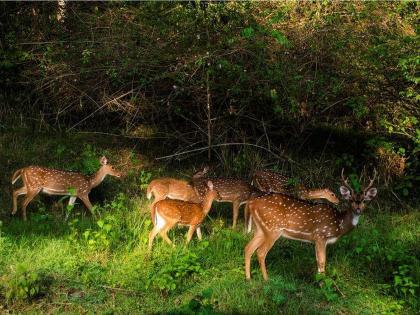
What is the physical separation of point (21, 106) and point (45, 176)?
4.02 meters

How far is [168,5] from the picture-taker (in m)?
12.9

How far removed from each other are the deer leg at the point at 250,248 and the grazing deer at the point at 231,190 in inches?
89.1

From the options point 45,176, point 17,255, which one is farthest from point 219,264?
point 45,176

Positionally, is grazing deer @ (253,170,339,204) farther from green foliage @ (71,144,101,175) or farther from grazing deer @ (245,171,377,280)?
green foliage @ (71,144,101,175)

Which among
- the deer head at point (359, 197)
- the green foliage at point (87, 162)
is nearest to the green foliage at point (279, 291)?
the deer head at point (359, 197)

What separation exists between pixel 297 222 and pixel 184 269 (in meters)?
1.50

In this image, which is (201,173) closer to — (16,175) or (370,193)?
(16,175)

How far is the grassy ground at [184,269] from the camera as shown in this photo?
730 centimetres

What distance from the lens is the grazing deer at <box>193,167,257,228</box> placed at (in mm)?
10820

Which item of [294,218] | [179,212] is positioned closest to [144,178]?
[179,212]

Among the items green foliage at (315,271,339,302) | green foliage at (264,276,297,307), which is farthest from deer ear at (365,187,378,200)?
green foliage at (264,276,297,307)

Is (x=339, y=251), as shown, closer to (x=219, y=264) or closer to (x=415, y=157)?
(x=219, y=264)

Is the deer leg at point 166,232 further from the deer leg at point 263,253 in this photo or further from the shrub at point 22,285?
the shrub at point 22,285

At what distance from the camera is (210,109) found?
41.8 ft
